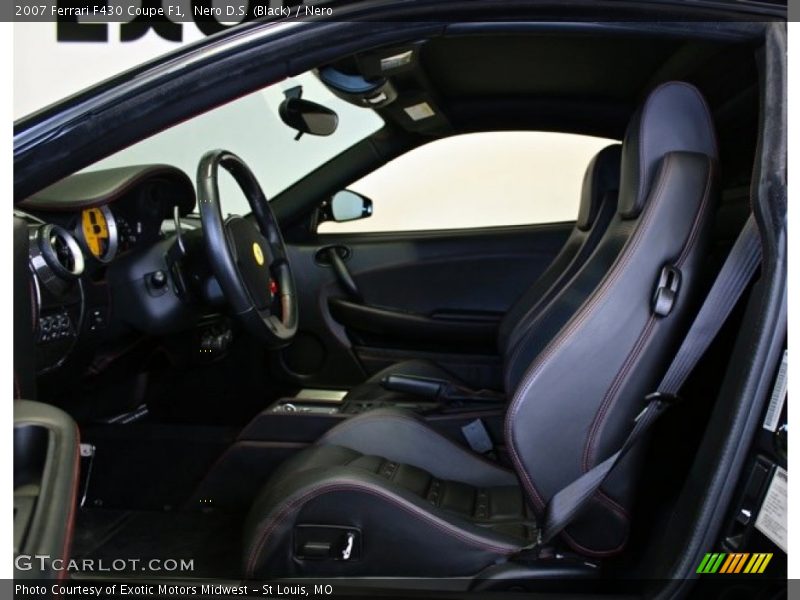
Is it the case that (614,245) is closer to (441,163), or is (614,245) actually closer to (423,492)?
(423,492)

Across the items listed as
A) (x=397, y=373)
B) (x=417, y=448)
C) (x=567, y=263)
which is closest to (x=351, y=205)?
(x=397, y=373)

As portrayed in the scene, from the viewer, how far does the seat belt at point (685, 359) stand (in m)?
1.01

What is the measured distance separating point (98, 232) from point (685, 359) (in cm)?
116

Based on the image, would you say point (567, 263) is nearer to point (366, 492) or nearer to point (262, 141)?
point (366, 492)

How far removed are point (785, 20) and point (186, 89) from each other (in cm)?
76

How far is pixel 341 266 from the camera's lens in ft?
8.13

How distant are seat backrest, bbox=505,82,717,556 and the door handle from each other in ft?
4.57

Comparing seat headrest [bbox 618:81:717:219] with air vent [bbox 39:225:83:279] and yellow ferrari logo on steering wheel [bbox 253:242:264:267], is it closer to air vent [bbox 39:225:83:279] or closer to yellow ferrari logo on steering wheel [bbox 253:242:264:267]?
yellow ferrari logo on steering wheel [bbox 253:242:264:267]

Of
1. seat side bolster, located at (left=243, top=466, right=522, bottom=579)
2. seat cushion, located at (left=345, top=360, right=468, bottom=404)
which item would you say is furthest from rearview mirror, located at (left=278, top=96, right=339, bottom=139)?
seat side bolster, located at (left=243, top=466, right=522, bottom=579)

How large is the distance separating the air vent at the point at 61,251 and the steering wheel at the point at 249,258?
0.77 feet

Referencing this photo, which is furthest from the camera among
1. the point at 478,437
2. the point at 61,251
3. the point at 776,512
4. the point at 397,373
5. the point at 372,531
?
the point at 397,373

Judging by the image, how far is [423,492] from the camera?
129 cm

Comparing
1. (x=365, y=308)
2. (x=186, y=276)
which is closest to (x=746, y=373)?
(x=186, y=276)

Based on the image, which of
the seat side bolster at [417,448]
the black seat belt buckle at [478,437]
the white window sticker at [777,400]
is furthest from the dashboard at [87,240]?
the white window sticker at [777,400]
